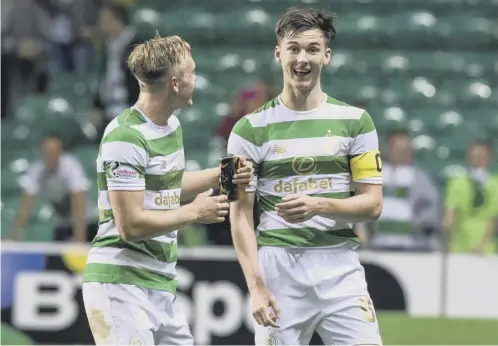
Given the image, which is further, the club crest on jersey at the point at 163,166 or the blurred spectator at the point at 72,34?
the blurred spectator at the point at 72,34

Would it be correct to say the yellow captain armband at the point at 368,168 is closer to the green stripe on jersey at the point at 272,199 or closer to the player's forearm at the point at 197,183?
the green stripe on jersey at the point at 272,199

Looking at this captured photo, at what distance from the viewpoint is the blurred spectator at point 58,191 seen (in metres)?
9.01

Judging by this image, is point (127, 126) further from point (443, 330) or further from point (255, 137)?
point (443, 330)

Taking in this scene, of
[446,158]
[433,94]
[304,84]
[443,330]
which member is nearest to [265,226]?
[304,84]

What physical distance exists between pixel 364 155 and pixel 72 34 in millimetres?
8203

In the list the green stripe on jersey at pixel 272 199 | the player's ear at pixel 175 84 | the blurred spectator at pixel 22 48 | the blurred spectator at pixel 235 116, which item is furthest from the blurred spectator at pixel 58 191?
the player's ear at pixel 175 84

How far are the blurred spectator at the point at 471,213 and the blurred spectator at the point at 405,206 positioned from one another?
0.12 metres

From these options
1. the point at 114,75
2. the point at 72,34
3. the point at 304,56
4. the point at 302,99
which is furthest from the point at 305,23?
the point at 72,34

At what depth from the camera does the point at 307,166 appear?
4707 mm

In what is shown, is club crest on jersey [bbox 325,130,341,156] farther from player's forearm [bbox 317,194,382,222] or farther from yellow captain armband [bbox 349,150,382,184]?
player's forearm [bbox 317,194,382,222]

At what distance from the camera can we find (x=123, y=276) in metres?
4.50

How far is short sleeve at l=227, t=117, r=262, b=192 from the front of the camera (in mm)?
4742

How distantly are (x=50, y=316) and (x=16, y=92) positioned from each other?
4439mm

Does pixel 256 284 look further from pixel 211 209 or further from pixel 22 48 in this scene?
pixel 22 48
